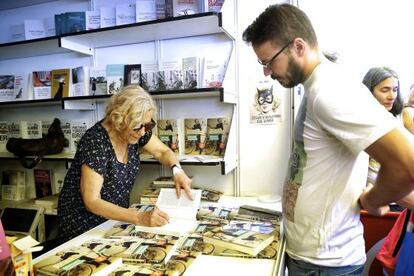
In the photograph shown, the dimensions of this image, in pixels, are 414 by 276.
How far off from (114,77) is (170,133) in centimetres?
58

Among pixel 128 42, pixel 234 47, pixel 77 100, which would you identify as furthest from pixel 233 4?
pixel 77 100

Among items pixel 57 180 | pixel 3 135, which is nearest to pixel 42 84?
pixel 3 135

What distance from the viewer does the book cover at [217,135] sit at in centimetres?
200

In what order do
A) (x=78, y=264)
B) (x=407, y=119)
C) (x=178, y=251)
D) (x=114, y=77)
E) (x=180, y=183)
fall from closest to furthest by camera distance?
(x=78, y=264), (x=178, y=251), (x=180, y=183), (x=407, y=119), (x=114, y=77)

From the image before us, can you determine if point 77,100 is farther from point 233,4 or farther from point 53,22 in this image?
point 233,4

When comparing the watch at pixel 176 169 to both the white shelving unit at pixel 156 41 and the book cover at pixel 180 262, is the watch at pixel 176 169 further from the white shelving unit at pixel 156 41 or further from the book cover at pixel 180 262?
the book cover at pixel 180 262

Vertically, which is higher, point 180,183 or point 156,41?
point 156,41

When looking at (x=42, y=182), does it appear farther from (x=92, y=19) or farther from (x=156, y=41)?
(x=156, y=41)

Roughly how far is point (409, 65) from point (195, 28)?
4.40ft

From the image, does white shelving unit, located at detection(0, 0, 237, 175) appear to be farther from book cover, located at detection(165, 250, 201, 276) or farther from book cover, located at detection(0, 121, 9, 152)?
book cover, located at detection(165, 250, 201, 276)

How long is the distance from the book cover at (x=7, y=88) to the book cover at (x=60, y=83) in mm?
453

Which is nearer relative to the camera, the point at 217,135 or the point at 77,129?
the point at 217,135

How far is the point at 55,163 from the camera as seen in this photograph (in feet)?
8.21

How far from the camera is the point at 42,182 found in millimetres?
2529
